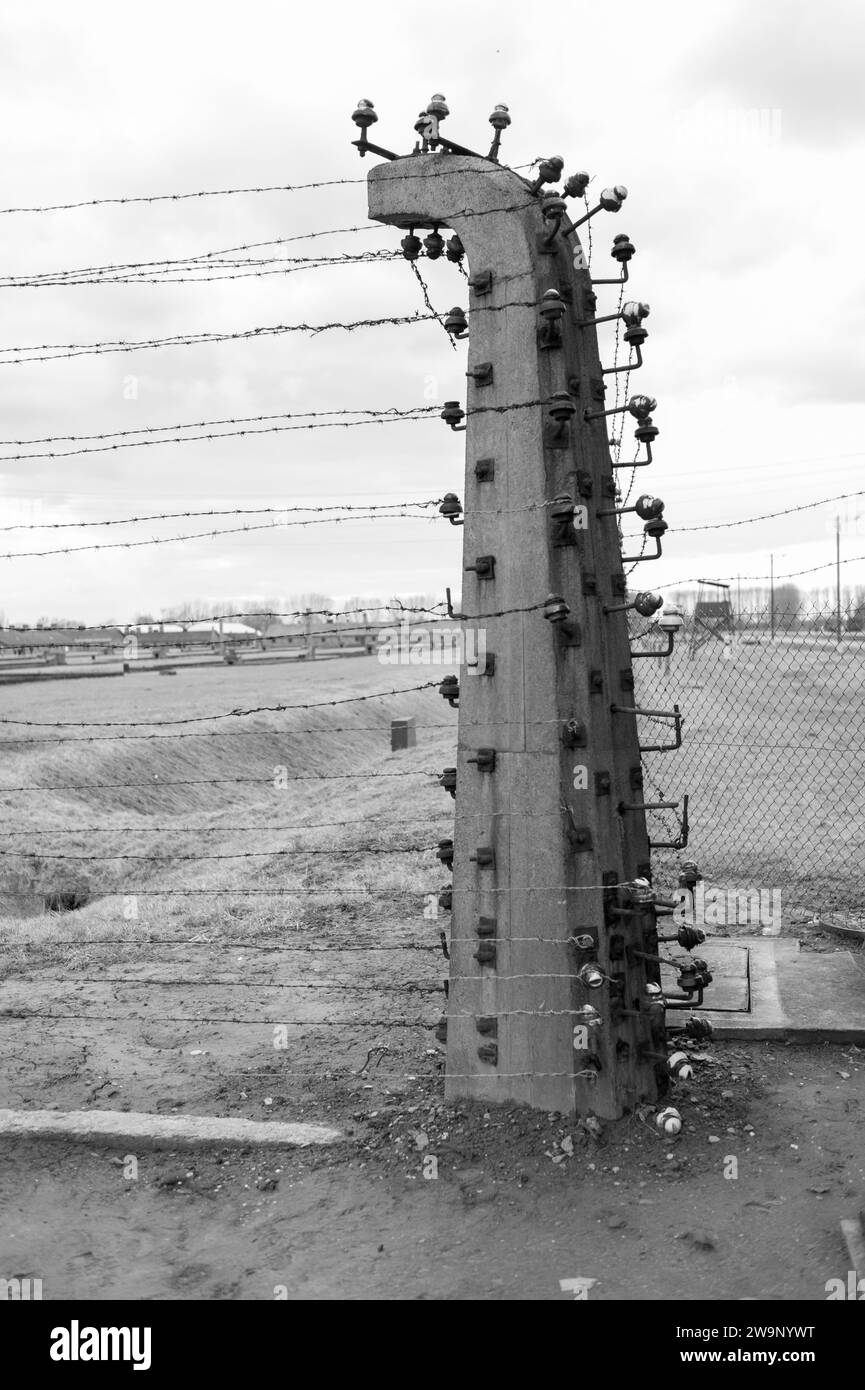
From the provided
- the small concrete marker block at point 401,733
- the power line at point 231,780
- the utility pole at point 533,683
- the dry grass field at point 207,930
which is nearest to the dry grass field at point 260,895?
the dry grass field at point 207,930

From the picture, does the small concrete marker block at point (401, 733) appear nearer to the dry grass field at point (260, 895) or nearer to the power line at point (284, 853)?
the dry grass field at point (260, 895)

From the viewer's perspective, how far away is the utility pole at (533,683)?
6.37 m

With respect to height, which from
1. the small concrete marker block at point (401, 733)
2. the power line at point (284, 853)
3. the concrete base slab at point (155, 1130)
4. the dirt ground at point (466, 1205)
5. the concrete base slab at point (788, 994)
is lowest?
the dirt ground at point (466, 1205)

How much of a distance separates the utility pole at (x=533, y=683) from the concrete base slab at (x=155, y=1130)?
0.99 metres

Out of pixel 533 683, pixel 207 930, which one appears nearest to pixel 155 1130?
pixel 533 683

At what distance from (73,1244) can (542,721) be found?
11.8 ft

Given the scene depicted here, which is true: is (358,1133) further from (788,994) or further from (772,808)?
(772,808)

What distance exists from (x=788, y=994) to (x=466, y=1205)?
339 centimetres

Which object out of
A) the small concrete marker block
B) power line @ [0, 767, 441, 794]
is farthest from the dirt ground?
the small concrete marker block

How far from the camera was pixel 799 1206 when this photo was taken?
5.62 metres

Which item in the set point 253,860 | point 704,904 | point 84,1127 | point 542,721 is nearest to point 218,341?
point 542,721

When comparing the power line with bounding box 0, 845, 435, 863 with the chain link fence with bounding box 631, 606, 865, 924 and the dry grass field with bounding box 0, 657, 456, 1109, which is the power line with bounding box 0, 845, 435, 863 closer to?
the dry grass field with bounding box 0, 657, 456, 1109
